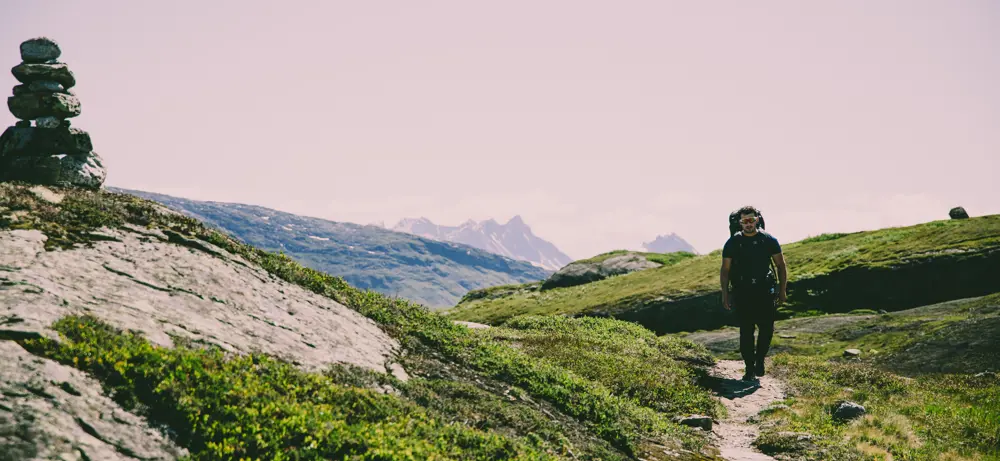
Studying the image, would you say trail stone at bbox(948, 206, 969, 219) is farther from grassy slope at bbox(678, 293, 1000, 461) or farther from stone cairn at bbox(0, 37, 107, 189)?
stone cairn at bbox(0, 37, 107, 189)

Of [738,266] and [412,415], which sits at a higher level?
[738,266]

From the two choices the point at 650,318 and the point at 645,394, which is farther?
the point at 650,318

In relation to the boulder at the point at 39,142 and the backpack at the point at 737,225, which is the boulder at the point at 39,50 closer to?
the boulder at the point at 39,142

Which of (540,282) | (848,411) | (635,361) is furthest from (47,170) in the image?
(540,282)

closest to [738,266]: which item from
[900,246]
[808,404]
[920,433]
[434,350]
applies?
[808,404]

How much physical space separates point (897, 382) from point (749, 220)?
630cm

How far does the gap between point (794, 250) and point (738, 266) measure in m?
30.9

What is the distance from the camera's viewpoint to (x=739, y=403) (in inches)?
671

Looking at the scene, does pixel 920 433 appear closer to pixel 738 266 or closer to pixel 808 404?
pixel 808 404

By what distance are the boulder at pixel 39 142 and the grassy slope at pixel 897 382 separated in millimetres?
23119

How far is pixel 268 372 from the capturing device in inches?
364

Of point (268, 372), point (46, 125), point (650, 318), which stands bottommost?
point (650, 318)

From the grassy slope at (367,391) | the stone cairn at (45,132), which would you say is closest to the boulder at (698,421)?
the grassy slope at (367,391)

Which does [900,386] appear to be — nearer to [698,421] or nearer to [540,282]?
[698,421]
